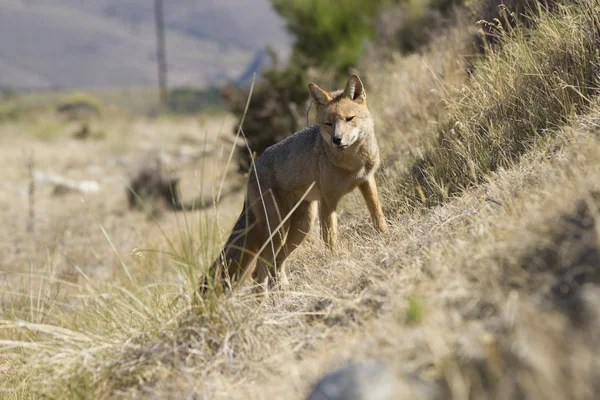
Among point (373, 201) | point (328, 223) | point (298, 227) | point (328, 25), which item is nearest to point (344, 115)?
point (373, 201)

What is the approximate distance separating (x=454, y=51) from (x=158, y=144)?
14390mm

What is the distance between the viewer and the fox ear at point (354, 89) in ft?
16.3

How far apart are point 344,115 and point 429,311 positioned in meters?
2.43

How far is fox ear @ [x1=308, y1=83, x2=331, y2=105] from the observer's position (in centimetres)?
514

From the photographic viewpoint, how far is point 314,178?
5.05 meters

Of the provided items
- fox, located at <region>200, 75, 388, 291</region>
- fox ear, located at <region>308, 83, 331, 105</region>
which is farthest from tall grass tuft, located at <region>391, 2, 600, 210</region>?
fox ear, located at <region>308, 83, 331, 105</region>

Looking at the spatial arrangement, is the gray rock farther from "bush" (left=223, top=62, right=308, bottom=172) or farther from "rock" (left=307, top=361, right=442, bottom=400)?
"bush" (left=223, top=62, right=308, bottom=172)

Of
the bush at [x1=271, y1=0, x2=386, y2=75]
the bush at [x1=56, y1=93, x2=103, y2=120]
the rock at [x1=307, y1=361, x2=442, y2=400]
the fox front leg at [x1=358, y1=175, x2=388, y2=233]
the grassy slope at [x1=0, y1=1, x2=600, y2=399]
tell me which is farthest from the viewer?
the bush at [x1=56, y1=93, x2=103, y2=120]

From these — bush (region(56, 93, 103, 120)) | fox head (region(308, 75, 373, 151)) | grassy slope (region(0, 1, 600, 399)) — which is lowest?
bush (region(56, 93, 103, 120))

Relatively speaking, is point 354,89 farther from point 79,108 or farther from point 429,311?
point 79,108

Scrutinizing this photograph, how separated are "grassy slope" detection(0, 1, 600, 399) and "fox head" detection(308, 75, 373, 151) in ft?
2.38

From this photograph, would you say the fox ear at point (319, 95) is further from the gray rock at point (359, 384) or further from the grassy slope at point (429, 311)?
the gray rock at point (359, 384)

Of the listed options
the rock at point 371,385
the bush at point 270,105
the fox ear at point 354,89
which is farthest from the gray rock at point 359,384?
the bush at point 270,105

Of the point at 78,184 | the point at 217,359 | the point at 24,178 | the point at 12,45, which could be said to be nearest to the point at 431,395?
the point at 217,359
